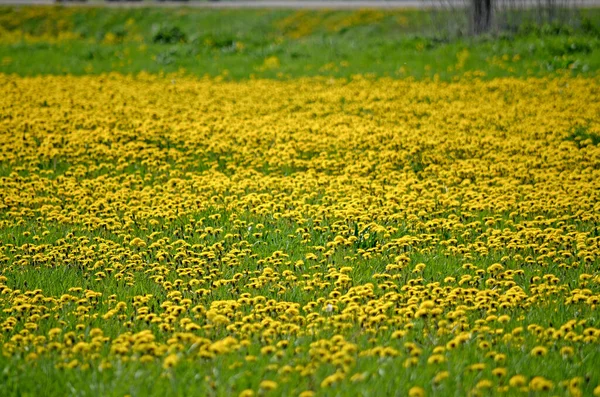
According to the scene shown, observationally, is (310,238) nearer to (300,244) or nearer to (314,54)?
(300,244)

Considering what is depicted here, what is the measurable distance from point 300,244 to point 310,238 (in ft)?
0.46

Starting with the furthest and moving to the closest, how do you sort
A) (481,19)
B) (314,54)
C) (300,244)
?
(481,19) < (314,54) < (300,244)

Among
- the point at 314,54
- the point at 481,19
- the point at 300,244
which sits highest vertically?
the point at 481,19

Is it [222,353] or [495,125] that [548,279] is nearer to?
[222,353]

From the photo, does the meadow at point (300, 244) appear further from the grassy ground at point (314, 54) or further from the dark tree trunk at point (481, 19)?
the dark tree trunk at point (481, 19)

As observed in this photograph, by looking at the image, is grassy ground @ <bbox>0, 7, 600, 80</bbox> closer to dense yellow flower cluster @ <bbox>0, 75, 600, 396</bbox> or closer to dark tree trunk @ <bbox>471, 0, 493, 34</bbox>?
dark tree trunk @ <bbox>471, 0, 493, 34</bbox>

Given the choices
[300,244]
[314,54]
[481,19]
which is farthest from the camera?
[481,19]

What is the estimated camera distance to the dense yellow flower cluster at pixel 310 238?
4.80 meters

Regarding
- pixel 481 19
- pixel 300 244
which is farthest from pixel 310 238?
→ pixel 481 19

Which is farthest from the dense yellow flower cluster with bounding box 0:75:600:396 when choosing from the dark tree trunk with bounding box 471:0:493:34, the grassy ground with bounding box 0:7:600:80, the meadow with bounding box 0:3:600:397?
the dark tree trunk with bounding box 471:0:493:34

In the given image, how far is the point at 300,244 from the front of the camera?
24.0 ft

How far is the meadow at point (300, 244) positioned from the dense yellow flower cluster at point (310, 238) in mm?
30

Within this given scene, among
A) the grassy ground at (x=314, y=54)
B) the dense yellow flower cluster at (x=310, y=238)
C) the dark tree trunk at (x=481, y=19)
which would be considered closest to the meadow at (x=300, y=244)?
the dense yellow flower cluster at (x=310, y=238)

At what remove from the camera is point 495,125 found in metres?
12.4
